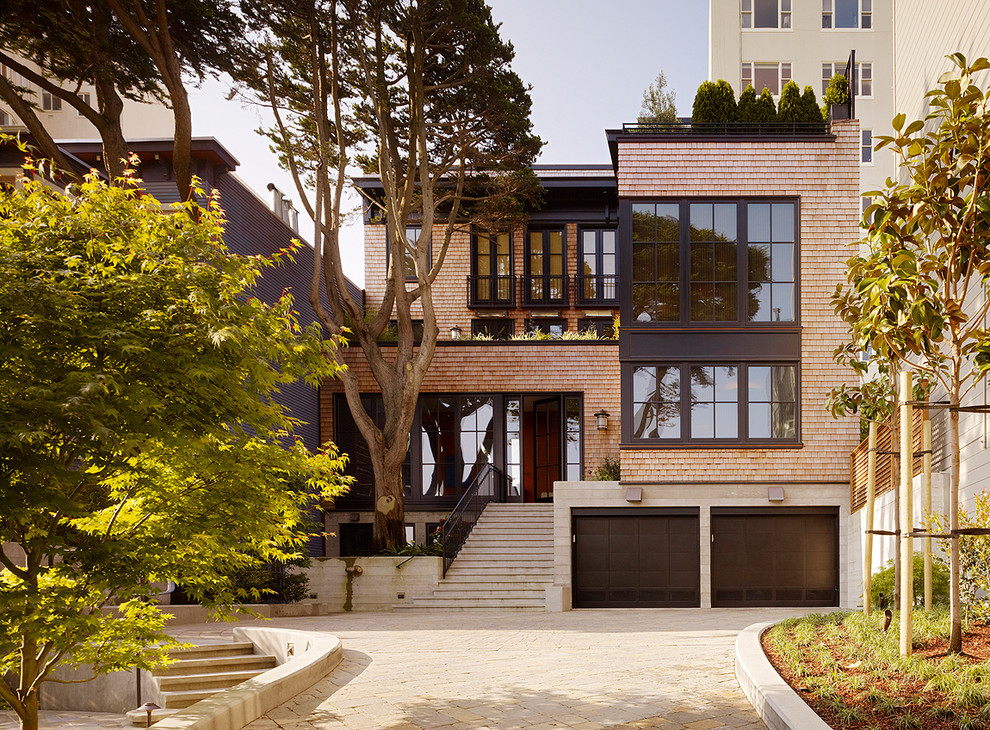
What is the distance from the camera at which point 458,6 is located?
17031 millimetres

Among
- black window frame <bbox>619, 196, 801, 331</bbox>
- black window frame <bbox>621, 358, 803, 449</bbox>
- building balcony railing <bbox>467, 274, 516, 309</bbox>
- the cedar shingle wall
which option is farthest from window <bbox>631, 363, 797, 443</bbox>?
building balcony railing <bbox>467, 274, 516, 309</bbox>

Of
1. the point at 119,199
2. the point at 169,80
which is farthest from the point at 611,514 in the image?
the point at 119,199

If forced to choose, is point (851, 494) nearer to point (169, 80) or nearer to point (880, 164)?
point (169, 80)

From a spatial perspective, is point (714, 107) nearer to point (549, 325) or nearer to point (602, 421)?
point (602, 421)

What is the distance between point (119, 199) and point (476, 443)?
53.6 feet

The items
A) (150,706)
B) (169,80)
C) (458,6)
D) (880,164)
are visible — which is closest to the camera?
(150,706)

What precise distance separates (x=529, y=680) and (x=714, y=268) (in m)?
11.3

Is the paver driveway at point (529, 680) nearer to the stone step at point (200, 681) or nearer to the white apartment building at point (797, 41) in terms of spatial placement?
the stone step at point (200, 681)

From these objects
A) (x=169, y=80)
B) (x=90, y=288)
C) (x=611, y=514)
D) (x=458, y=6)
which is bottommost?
(x=611, y=514)

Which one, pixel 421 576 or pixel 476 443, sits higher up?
pixel 476 443

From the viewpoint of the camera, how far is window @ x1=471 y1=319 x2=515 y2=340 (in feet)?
83.0

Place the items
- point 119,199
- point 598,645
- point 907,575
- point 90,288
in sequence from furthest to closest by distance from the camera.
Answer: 1. point 598,645
2. point 907,575
3. point 119,199
4. point 90,288

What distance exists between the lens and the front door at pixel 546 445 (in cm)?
2302

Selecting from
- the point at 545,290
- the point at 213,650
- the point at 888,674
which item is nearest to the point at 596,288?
the point at 545,290
